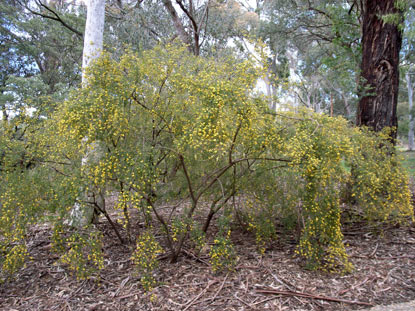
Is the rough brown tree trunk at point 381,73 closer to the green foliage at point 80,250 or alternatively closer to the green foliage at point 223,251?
the green foliage at point 223,251

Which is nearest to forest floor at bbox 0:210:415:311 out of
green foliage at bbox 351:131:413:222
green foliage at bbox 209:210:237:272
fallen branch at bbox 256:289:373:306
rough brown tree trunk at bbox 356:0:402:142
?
fallen branch at bbox 256:289:373:306

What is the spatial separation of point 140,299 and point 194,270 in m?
0.87

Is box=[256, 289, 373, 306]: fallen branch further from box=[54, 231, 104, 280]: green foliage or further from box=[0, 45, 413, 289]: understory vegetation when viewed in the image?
box=[54, 231, 104, 280]: green foliage

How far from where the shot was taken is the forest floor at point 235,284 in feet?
11.9

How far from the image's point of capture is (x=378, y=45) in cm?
616

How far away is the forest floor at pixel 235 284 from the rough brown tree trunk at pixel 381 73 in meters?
2.43

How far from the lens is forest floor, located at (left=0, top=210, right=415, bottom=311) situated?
3.61m

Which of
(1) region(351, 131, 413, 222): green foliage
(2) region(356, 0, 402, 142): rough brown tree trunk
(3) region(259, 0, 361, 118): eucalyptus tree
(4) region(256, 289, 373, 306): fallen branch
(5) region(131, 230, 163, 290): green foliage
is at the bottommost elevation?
(4) region(256, 289, 373, 306): fallen branch

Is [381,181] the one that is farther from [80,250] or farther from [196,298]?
[80,250]

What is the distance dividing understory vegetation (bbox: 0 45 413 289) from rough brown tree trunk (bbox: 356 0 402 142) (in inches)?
68.9

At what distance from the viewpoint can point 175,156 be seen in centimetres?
395

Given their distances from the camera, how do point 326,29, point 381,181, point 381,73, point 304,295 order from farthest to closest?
1. point 326,29
2. point 381,73
3. point 381,181
4. point 304,295

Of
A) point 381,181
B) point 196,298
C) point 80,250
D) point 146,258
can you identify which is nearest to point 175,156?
point 146,258

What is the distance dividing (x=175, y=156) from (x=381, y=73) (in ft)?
15.6
